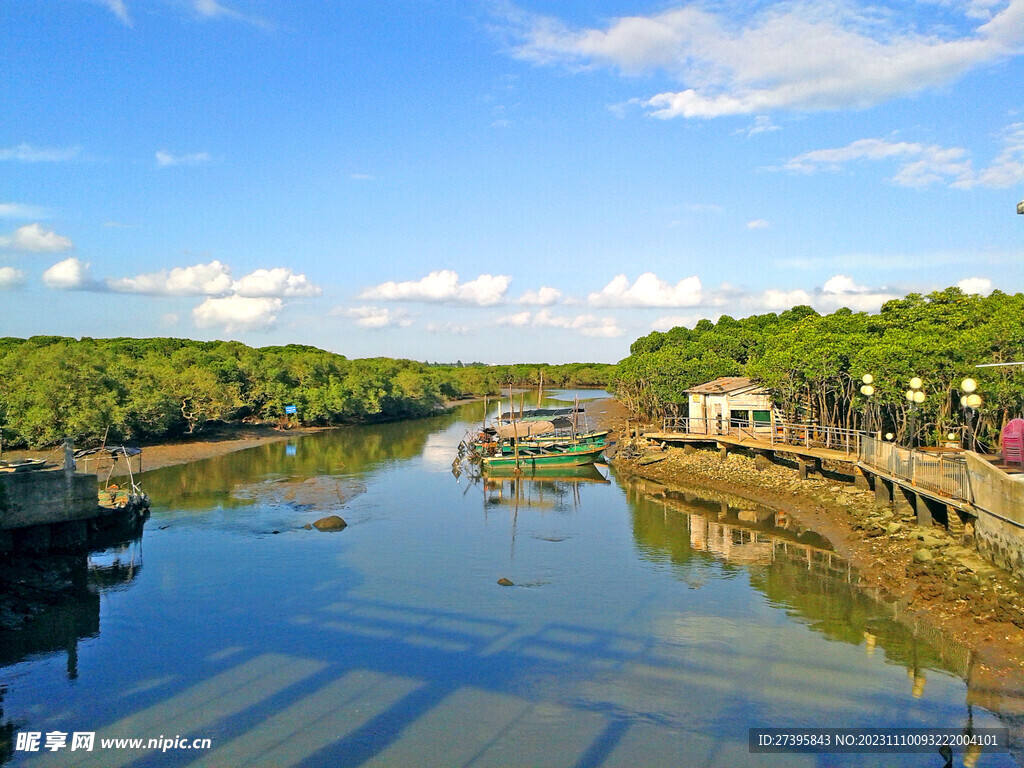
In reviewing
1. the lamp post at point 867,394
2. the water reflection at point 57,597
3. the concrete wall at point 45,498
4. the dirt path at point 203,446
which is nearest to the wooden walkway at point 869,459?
the lamp post at point 867,394

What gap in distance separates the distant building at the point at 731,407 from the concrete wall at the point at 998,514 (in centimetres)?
1995

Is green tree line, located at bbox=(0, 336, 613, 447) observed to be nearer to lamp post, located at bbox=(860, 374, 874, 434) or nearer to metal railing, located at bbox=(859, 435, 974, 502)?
lamp post, located at bbox=(860, 374, 874, 434)

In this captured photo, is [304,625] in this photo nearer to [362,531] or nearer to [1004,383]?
[362,531]

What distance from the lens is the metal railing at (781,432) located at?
3341cm

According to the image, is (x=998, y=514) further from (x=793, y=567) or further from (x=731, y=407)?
(x=731, y=407)

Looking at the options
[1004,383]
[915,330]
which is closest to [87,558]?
[1004,383]

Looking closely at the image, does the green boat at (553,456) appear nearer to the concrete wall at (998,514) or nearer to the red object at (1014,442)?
→ the concrete wall at (998,514)

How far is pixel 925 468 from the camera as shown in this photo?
2331 cm

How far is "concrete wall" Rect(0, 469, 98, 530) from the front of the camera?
22.7m

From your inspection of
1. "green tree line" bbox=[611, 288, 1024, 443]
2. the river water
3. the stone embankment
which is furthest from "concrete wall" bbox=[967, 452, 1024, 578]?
"green tree line" bbox=[611, 288, 1024, 443]

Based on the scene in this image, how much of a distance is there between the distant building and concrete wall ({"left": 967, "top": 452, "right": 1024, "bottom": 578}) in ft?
65.5

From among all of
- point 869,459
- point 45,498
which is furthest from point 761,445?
point 45,498

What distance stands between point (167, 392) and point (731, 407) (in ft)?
138

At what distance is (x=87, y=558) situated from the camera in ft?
83.4
